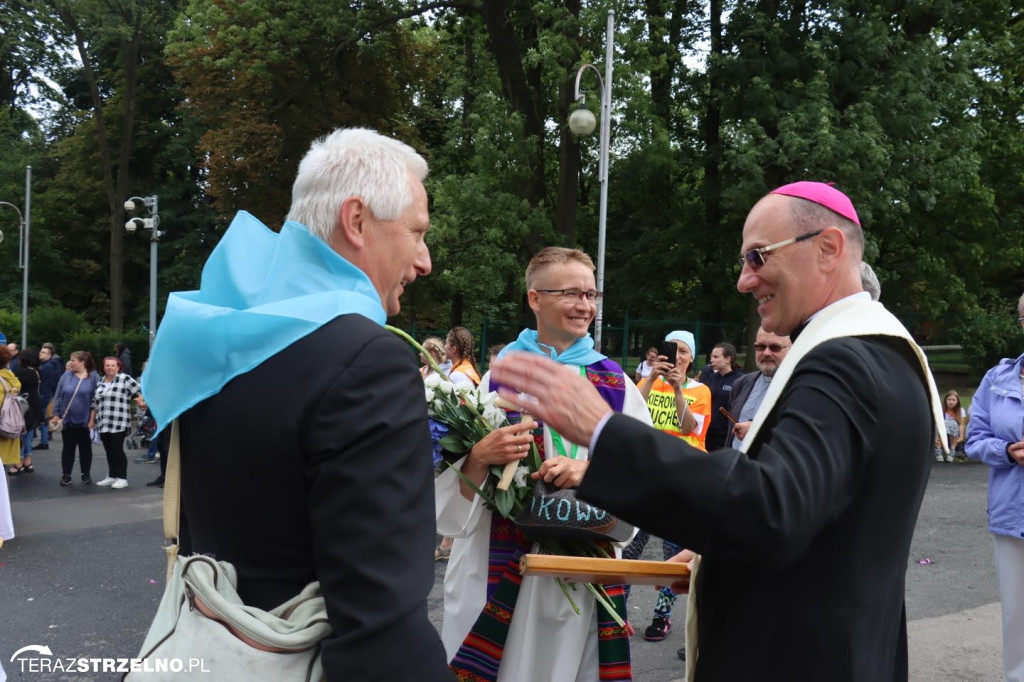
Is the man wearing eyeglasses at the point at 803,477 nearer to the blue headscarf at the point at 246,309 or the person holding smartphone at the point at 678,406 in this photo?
the blue headscarf at the point at 246,309

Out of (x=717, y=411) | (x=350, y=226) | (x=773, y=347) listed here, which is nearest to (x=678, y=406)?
(x=773, y=347)

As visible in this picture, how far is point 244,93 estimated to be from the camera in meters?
21.0

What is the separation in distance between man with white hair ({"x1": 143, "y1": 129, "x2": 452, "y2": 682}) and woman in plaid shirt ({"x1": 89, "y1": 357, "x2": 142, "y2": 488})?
10305 mm

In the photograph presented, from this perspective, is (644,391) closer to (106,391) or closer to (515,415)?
(515,415)

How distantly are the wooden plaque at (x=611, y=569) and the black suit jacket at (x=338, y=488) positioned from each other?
79 cm

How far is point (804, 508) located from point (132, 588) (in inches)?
248

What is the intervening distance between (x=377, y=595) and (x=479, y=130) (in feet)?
55.7

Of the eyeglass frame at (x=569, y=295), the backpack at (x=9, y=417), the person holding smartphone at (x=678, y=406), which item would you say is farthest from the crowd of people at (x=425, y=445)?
the backpack at (x=9, y=417)

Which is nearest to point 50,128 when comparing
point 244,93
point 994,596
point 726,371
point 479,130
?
point 244,93

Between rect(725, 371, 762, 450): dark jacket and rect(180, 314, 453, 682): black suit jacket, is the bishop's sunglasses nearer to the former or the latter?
rect(725, 371, 762, 450): dark jacket

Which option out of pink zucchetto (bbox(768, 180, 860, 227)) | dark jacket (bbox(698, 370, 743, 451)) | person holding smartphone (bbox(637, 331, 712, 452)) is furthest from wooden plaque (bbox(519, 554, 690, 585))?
dark jacket (bbox(698, 370, 743, 451))

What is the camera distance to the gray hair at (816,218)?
1945 millimetres

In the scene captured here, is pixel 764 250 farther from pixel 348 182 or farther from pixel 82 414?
pixel 82 414

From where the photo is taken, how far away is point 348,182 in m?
1.87
